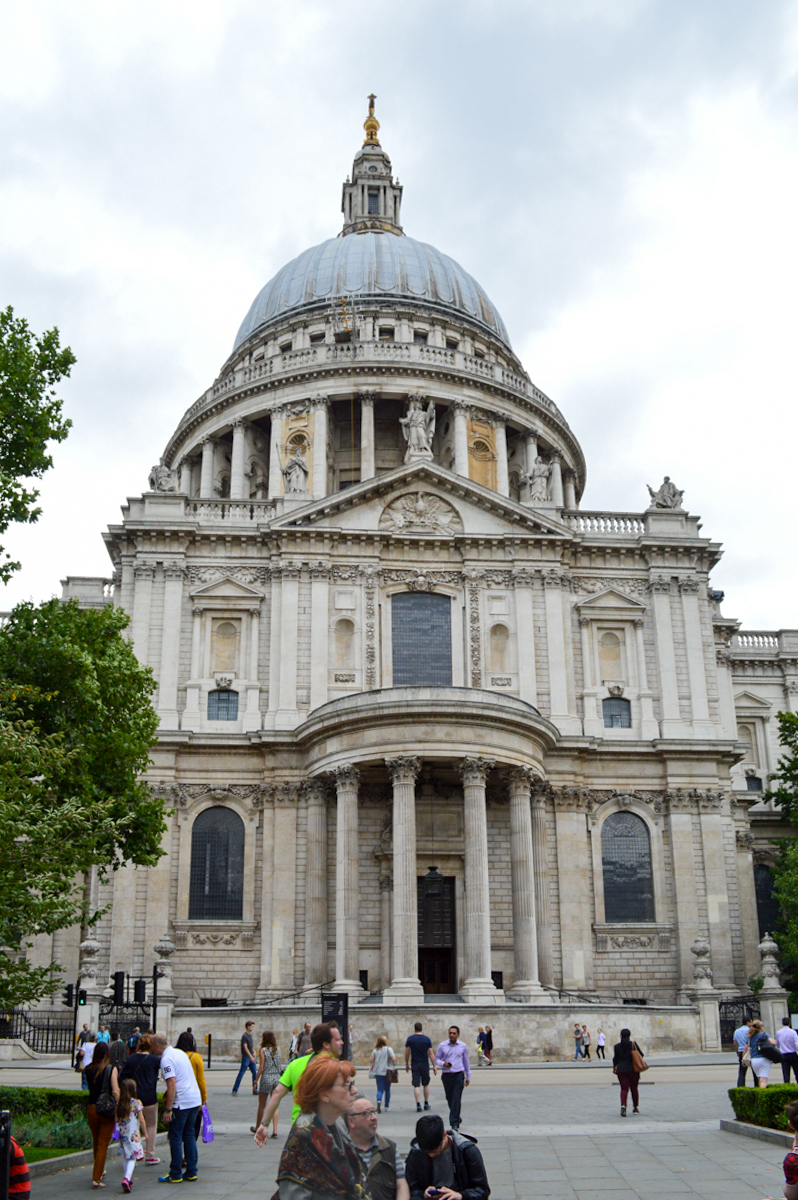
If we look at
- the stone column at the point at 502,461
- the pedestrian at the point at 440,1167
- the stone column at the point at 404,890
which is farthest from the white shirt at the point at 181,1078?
the stone column at the point at 502,461

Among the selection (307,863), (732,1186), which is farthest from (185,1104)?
(307,863)

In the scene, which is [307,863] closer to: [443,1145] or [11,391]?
[11,391]

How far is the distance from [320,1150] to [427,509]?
42216 millimetres

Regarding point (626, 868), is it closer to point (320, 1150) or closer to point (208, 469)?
point (208, 469)

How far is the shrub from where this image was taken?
58.4ft

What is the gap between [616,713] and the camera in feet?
157

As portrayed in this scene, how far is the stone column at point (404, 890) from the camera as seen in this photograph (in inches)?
1446

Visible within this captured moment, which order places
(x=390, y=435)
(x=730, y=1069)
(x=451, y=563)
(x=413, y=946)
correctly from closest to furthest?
(x=730, y=1069), (x=413, y=946), (x=451, y=563), (x=390, y=435)

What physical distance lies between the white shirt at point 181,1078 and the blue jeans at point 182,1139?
101mm

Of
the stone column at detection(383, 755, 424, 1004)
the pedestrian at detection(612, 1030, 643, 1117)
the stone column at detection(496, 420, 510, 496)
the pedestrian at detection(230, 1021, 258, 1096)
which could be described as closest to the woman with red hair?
the pedestrian at detection(612, 1030, 643, 1117)

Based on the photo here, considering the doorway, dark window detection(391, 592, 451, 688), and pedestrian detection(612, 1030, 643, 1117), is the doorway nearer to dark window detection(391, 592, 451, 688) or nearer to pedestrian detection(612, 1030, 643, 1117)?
dark window detection(391, 592, 451, 688)

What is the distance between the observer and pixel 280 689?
150 feet

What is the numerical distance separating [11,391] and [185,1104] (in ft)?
52.5

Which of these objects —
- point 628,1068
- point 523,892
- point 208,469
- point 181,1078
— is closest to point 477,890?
point 523,892
